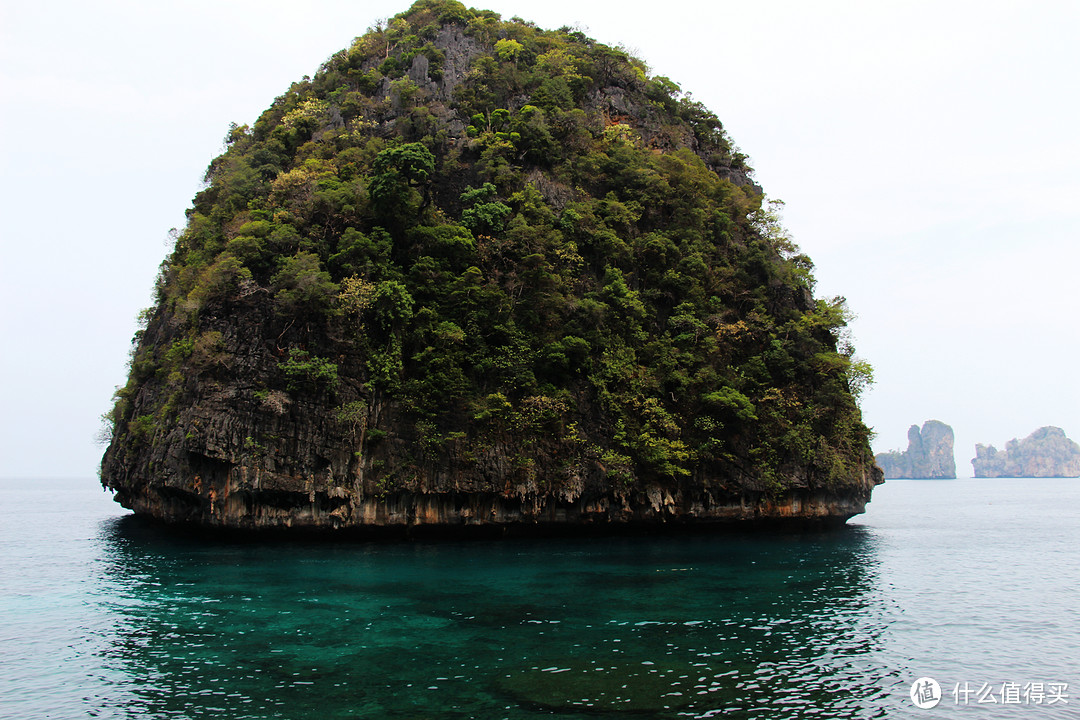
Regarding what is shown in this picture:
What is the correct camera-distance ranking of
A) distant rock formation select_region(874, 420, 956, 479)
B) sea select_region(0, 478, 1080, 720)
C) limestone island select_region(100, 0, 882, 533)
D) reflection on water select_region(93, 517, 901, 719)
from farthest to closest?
1. distant rock formation select_region(874, 420, 956, 479)
2. limestone island select_region(100, 0, 882, 533)
3. sea select_region(0, 478, 1080, 720)
4. reflection on water select_region(93, 517, 901, 719)

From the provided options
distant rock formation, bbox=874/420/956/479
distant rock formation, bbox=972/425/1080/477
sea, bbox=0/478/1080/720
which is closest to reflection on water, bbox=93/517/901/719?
sea, bbox=0/478/1080/720

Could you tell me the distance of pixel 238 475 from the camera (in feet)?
97.7

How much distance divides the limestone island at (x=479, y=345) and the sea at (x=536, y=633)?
3.60 m

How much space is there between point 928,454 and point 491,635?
195 meters

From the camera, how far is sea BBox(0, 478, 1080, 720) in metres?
12.8

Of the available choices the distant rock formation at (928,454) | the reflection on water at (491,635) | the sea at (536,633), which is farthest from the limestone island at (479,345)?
the distant rock formation at (928,454)

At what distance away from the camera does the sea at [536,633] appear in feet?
41.9

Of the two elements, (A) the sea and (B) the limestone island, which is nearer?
(A) the sea

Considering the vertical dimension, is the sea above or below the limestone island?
below

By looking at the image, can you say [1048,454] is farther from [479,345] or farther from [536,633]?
[536,633]

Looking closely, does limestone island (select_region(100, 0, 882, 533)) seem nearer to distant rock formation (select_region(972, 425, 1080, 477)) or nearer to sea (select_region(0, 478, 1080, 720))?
sea (select_region(0, 478, 1080, 720))

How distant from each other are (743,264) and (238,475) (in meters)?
30.7

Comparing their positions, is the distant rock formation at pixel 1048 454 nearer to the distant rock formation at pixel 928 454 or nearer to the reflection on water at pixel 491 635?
the distant rock formation at pixel 928 454

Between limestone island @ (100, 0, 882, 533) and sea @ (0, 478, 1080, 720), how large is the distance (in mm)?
3602
